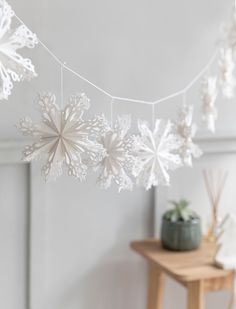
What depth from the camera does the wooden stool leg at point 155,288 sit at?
1.95 m

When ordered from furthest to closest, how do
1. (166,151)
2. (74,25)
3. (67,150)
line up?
(74,25), (166,151), (67,150)

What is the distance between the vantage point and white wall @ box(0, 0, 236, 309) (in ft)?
5.78

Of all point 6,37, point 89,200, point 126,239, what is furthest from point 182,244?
point 6,37

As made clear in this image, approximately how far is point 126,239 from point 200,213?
0.28m

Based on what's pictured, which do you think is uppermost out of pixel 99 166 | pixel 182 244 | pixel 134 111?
pixel 134 111

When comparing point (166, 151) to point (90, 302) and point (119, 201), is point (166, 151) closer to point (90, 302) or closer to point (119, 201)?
point (119, 201)

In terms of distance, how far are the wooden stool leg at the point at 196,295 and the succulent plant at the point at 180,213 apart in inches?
8.8

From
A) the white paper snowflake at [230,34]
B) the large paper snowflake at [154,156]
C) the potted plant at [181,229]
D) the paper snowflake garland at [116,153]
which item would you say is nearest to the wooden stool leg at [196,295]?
the potted plant at [181,229]

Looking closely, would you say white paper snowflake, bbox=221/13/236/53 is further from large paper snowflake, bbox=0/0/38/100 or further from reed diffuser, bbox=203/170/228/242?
large paper snowflake, bbox=0/0/38/100

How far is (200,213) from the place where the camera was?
82.8 inches

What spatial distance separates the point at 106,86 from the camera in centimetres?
185

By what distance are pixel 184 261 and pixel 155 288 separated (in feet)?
0.57

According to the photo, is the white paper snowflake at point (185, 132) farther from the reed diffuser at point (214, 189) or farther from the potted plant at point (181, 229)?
the reed diffuser at point (214, 189)

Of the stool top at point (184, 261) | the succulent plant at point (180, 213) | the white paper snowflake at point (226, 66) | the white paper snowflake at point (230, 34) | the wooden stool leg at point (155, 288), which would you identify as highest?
the white paper snowflake at point (230, 34)
